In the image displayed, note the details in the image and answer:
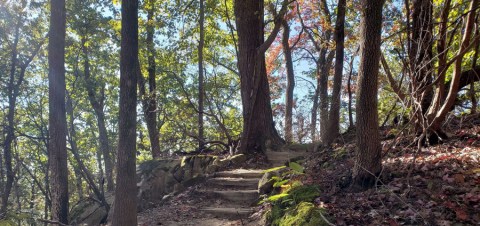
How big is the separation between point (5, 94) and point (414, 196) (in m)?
18.0

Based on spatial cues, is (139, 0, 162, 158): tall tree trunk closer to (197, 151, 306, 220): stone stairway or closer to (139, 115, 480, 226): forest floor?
(197, 151, 306, 220): stone stairway

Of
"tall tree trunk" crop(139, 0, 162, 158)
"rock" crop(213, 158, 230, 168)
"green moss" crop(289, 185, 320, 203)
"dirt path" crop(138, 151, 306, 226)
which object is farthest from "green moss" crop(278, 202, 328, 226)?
"tall tree trunk" crop(139, 0, 162, 158)

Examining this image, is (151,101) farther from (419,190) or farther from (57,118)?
(419,190)

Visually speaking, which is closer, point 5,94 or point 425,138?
point 425,138

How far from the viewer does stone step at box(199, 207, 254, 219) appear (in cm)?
708

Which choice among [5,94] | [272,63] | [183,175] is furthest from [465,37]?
[5,94]

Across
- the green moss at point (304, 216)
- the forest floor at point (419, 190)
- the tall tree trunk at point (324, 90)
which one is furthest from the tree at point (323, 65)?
the green moss at point (304, 216)

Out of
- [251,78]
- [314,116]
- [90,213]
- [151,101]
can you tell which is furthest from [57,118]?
[314,116]

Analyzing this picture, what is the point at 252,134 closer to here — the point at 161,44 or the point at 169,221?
→ the point at 169,221

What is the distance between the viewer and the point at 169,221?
7.48 m

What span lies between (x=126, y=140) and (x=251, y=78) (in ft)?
15.7

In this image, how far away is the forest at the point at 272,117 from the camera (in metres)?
4.64

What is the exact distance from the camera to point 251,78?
1027 cm

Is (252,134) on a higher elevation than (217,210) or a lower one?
higher
